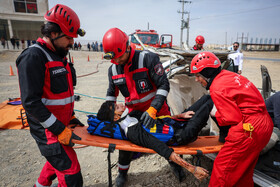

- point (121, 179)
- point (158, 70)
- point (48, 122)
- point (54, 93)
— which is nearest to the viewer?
point (48, 122)

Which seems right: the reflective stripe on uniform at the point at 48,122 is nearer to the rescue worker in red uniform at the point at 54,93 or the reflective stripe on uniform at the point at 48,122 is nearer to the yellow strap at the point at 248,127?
the rescue worker in red uniform at the point at 54,93

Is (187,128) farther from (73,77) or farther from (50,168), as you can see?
(50,168)

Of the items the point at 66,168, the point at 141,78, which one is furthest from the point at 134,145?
the point at 141,78

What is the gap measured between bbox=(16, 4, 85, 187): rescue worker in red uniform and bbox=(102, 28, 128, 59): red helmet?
34 centimetres

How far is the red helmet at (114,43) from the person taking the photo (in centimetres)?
200

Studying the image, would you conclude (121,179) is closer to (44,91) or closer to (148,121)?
(148,121)

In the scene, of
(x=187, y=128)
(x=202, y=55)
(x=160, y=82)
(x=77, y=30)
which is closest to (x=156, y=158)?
(x=187, y=128)

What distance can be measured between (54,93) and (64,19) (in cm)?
70

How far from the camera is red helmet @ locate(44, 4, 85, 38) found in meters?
1.63

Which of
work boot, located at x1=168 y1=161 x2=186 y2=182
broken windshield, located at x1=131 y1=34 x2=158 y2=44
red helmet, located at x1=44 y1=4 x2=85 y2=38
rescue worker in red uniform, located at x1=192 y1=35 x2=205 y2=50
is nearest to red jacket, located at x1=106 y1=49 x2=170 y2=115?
red helmet, located at x1=44 y1=4 x2=85 y2=38

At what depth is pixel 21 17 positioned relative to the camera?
92.5 ft

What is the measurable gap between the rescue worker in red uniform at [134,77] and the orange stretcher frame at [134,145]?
31cm

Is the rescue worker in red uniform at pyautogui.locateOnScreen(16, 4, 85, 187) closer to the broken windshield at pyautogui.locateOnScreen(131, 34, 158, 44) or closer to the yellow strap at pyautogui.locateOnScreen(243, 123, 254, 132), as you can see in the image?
the yellow strap at pyautogui.locateOnScreen(243, 123, 254, 132)

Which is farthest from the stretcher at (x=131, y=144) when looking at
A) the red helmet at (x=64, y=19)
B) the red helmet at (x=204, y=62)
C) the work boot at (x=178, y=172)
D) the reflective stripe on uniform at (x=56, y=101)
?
the red helmet at (x=64, y=19)
